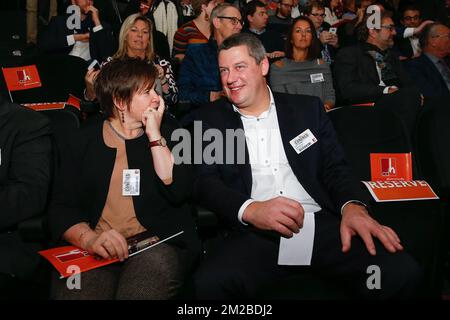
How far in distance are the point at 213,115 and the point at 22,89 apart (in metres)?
2.09

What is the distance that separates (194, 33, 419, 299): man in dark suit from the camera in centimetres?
162

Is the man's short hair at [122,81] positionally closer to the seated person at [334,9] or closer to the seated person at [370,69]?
the seated person at [370,69]

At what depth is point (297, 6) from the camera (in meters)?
5.94

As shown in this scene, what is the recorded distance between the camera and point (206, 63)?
11.1 ft

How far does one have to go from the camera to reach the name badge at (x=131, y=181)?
178 cm

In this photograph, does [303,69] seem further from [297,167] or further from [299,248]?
[299,248]

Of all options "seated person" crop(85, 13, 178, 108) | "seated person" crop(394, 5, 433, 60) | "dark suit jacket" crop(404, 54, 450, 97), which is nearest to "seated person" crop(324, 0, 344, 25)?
"seated person" crop(394, 5, 433, 60)

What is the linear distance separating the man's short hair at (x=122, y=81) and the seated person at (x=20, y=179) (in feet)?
0.85

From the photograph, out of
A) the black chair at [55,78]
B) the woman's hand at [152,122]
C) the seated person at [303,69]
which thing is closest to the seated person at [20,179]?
the woman's hand at [152,122]

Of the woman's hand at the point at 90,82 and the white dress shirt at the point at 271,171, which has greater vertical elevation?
the woman's hand at the point at 90,82

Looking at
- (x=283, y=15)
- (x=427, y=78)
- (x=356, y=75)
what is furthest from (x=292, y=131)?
(x=283, y=15)

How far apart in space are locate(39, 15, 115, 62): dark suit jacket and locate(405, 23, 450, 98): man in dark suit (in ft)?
8.78

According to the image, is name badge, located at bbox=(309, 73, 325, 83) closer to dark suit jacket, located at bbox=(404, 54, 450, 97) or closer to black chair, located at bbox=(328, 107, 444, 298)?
dark suit jacket, located at bbox=(404, 54, 450, 97)
